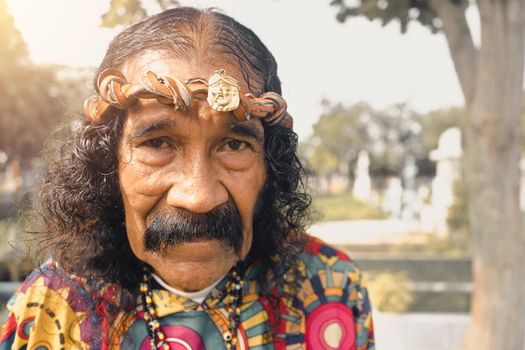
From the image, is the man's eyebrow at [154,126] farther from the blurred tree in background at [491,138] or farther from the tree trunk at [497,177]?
the tree trunk at [497,177]

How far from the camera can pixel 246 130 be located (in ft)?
4.09

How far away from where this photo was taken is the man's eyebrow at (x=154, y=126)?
3.86 ft

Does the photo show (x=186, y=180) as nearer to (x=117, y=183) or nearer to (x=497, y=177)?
(x=117, y=183)

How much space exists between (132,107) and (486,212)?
9.25 feet

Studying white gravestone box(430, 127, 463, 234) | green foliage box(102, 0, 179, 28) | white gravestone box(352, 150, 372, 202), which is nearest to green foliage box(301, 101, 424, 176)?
white gravestone box(352, 150, 372, 202)

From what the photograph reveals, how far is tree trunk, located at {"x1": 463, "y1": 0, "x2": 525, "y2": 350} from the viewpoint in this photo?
3164mm

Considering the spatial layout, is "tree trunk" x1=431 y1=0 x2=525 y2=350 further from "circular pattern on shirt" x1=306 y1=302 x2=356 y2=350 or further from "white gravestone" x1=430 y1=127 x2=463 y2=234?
"white gravestone" x1=430 y1=127 x2=463 y2=234

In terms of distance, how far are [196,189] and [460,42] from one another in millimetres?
2762

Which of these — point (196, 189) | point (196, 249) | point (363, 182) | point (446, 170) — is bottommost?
point (196, 249)

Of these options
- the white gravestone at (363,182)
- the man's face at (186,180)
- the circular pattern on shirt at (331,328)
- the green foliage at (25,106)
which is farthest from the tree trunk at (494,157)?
the white gravestone at (363,182)

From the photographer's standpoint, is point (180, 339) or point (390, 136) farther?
point (390, 136)

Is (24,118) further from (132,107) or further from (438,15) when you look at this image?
(132,107)

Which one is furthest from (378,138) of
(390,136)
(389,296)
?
(389,296)

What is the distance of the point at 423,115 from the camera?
44656 millimetres
